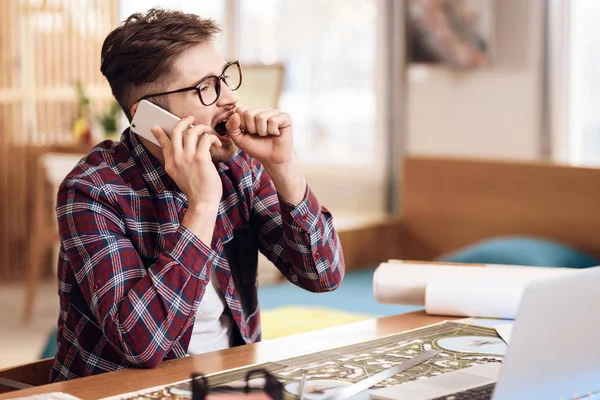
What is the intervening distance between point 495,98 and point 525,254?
149cm

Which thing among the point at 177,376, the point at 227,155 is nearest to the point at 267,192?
the point at 227,155

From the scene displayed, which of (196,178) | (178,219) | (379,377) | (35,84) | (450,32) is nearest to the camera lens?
(379,377)

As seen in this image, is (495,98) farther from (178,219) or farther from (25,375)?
(25,375)

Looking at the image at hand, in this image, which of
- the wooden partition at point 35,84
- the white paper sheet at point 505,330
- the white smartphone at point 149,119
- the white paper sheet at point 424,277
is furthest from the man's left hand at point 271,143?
the wooden partition at point 35,84

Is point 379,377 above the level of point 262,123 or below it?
below

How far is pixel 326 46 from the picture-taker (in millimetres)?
5359

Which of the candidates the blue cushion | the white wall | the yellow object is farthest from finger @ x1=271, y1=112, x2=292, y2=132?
the white wall

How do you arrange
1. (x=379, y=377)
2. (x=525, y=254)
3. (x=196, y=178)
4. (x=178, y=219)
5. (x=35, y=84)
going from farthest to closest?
(x=35, y=84)
(x=525, y=254)
(x=178, y=219)
(x=196, y=178)
(x=379, y=377)

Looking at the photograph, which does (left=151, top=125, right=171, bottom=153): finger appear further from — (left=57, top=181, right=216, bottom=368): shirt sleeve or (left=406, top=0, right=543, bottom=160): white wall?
(left=406, top=0, right=543, bottom=160): white wall

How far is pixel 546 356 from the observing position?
1.03 metres

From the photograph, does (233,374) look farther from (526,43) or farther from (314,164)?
(314,164)

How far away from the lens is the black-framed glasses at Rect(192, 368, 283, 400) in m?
1.00

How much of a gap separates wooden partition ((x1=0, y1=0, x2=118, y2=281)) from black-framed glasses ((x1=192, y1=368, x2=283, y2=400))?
4.63m

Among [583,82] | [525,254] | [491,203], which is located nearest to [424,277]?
[525,254]
